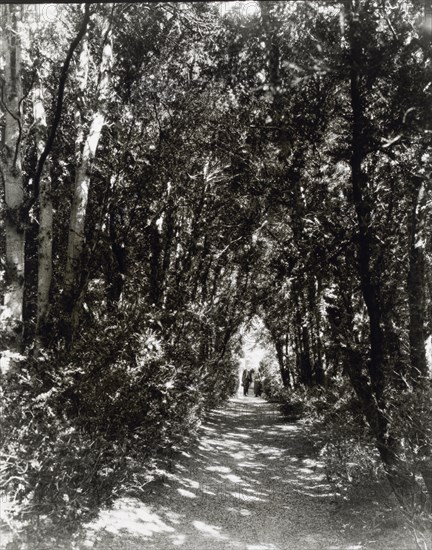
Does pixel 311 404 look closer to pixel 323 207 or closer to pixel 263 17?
pixel 323 207

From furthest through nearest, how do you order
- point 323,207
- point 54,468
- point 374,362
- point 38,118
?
point 38,118 < point 323,207 < point 374,362 < point 54,468

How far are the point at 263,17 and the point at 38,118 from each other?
147 inches

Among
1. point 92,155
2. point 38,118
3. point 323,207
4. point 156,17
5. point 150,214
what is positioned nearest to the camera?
point 323,207

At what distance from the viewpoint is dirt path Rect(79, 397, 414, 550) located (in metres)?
5.34

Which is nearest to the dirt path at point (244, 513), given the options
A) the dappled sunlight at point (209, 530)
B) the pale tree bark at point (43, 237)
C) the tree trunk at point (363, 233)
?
the dappled sunlight at point (209, 530)

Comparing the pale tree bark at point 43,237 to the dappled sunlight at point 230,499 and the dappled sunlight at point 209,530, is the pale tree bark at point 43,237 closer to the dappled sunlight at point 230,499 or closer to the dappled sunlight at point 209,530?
the dappled sunlight at point 230,499

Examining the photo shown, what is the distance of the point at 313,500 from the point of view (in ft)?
23.7

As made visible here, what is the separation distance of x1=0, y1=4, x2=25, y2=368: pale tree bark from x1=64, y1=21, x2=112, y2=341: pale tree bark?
4.04ft

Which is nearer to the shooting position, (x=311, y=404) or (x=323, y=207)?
Result: (x=323, y=207)

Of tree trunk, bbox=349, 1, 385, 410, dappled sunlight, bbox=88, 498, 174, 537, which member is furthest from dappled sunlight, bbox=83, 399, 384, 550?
tree trunk, bbox=349, 1, 385, 410

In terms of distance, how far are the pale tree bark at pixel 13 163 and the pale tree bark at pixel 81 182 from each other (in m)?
1.23

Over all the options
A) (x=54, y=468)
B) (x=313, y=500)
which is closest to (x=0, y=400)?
(x=54, y=468)

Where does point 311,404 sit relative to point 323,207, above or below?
below

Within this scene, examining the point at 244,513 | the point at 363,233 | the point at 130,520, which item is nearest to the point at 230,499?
the point at 244,513
